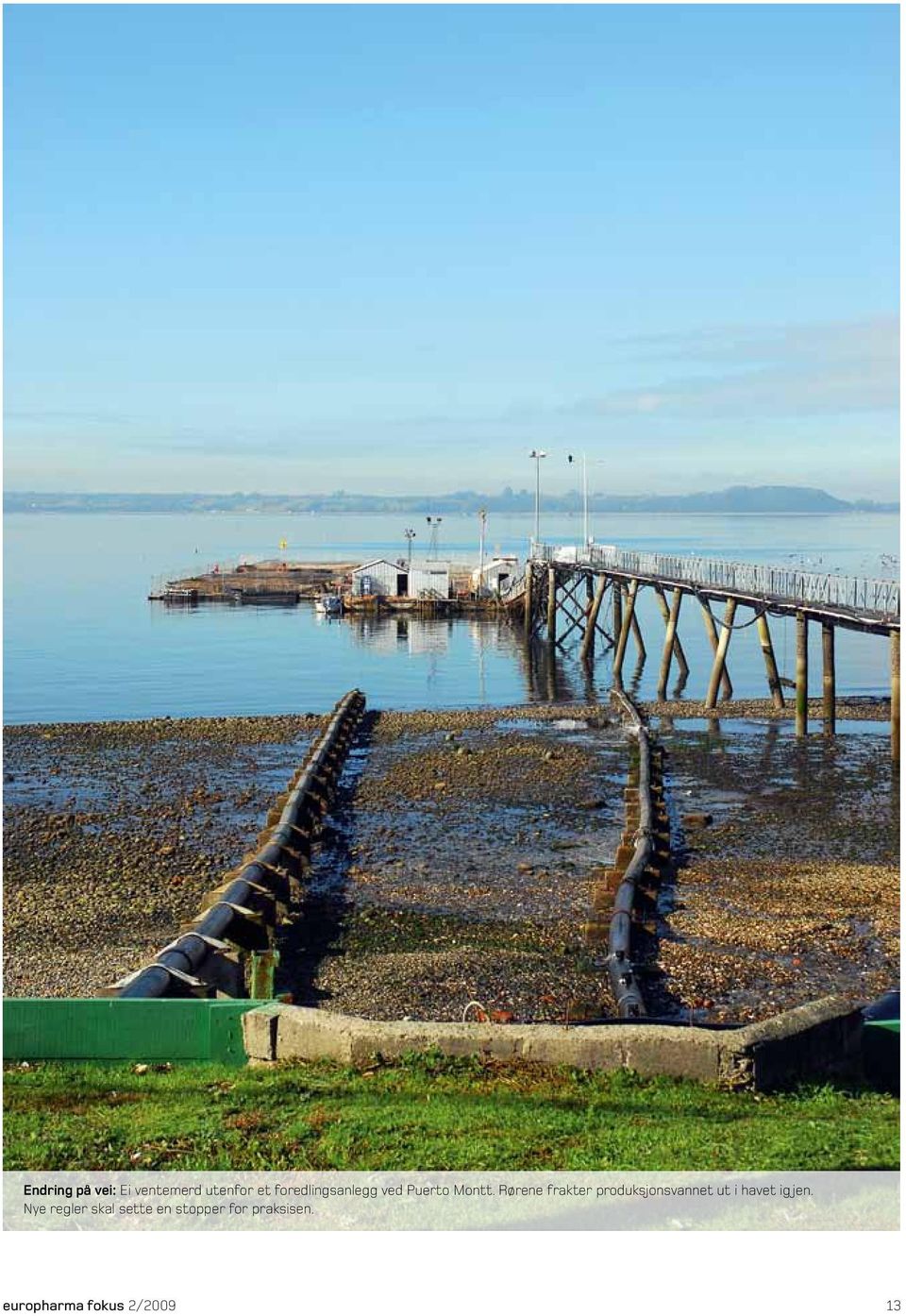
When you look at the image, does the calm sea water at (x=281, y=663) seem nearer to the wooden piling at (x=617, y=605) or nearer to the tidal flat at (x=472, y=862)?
the wooden piling at (x=617, y=605)

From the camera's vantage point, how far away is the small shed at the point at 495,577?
88.2 meters

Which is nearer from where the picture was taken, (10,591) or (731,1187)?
(731,1187)

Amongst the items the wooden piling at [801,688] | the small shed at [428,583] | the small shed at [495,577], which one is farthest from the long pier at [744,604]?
the small shed at [495,577]

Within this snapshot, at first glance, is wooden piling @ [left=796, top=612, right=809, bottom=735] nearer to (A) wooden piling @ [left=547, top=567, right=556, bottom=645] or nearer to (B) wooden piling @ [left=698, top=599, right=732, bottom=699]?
(B) wooden piling @ [left=698, top=599, right=732, bottom=699]

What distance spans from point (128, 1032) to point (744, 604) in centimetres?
3199

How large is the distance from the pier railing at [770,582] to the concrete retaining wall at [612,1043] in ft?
76.3

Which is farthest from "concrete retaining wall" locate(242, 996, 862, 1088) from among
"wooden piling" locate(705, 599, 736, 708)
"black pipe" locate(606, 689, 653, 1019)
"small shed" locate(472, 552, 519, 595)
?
"small shed" locate(472, 552, 519, 595)

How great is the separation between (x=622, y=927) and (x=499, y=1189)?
9613mm

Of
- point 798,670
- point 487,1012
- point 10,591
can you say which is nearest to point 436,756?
point 798,670

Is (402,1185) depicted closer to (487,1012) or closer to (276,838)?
(487,1012)

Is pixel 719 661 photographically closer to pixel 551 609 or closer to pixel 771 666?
pixel 771 666

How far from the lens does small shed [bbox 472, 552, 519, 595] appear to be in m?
88.2

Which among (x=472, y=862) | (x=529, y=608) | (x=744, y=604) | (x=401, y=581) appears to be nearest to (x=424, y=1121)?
(x=472, y=862)

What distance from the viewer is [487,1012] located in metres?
14.3
